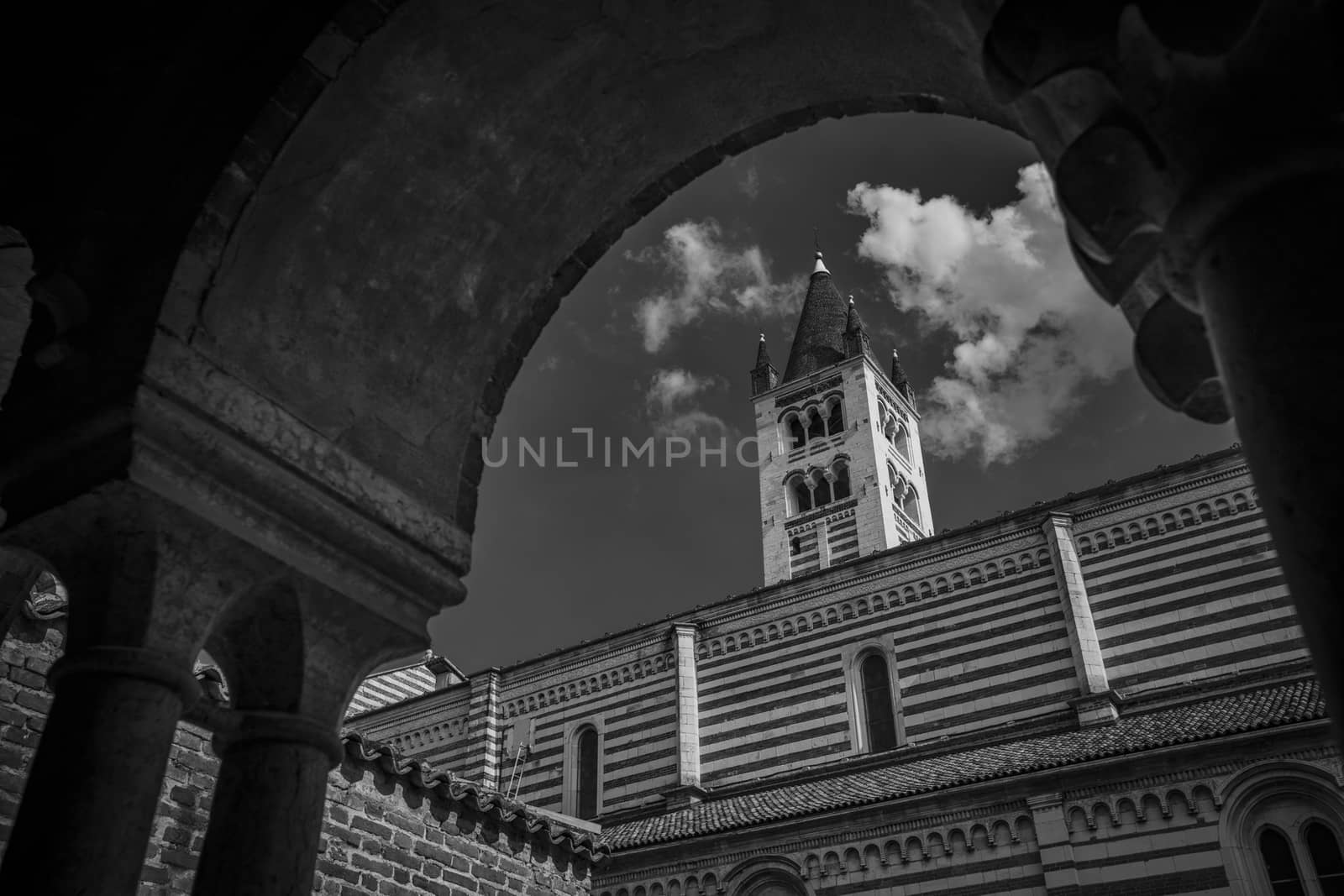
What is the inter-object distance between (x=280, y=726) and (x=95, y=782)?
24.7 inches

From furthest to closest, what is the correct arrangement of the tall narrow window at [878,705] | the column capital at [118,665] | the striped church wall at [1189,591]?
the tall narrow window at [878,705], the striped church wall at [1189,591], the column capital at [118,665]

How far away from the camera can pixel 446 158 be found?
3469 millimetres

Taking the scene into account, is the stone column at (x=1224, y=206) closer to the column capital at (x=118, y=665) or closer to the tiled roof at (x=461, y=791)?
the column capital at (x=118, y=665)

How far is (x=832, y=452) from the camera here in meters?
35.6

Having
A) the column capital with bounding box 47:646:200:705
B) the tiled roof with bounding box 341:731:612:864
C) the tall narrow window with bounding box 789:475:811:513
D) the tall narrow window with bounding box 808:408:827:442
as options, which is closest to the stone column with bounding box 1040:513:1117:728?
the tiled roof with bounding box 341:731:612:864

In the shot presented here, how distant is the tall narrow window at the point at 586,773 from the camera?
23047 millimetres

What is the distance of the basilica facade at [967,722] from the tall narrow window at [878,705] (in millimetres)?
52

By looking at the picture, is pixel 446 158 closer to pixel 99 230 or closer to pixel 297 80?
pixel 297 80

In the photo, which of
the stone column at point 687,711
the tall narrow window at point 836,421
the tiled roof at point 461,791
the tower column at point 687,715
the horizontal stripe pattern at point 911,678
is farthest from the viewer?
the tall narrow window at point 836,421

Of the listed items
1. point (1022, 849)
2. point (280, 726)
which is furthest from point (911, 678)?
point (280, 726)

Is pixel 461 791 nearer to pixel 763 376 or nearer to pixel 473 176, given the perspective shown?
pixel 473 176

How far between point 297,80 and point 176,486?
3.80 ft

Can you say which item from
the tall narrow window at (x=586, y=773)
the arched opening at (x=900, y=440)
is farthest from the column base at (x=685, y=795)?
the arched opening at (x=900, y=440)

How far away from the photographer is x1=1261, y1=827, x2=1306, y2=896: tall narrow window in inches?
485
